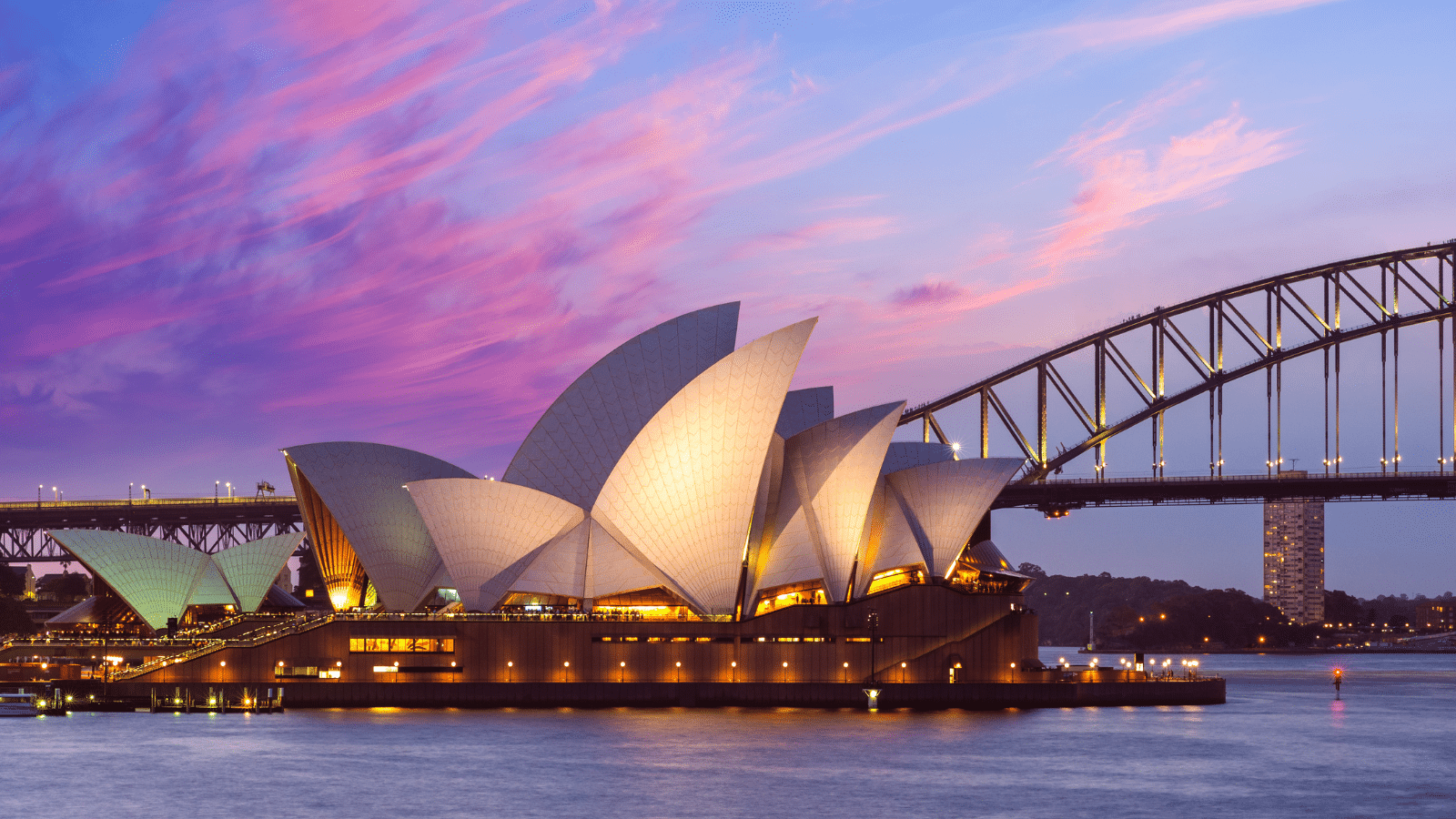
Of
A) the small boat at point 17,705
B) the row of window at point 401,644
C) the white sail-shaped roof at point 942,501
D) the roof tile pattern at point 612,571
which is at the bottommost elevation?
the small boat at point 17,705

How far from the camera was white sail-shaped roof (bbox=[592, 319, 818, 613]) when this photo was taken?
6250 cm

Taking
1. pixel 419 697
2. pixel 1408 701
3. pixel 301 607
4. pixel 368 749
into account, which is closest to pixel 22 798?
pixel 368 749

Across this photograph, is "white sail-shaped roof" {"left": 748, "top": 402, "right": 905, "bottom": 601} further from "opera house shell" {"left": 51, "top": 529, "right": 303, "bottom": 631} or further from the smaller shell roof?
"opera house shell" {"left": 51, "top": 529, "right": 303, "bottom": 631}

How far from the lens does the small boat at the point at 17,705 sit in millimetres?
63062

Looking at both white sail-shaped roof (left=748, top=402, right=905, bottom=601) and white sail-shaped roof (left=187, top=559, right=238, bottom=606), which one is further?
white sail-shaped roof (left=187, top=559, right=238, bottom=606)

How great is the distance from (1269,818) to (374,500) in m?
43.0

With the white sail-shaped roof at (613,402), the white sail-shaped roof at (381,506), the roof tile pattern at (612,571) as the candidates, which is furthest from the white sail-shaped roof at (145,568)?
the roof tile pattern at (612,571)

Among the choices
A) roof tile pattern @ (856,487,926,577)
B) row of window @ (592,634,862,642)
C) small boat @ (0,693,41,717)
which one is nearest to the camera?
small boat @ (0,693,41,717)

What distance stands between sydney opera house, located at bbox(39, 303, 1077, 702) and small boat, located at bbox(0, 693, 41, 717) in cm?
467

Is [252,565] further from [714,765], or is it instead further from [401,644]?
[714,765]

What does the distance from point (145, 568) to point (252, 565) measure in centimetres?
623

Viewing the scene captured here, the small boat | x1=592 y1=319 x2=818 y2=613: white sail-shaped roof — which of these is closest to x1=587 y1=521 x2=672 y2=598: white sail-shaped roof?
x1=592 y1=319 x2=818 y2=613: white sail-shaped roof

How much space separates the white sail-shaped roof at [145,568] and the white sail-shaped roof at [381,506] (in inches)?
577

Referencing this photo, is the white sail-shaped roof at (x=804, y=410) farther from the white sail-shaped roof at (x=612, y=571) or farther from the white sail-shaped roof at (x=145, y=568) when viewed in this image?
the white sail-shaped roof at (x=145, y=568)
